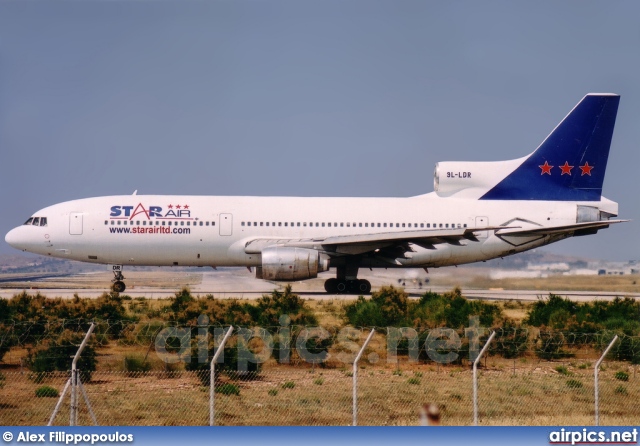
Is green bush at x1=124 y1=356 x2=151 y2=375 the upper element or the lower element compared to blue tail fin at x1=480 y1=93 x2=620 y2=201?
lower

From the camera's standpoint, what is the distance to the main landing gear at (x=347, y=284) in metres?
32.7

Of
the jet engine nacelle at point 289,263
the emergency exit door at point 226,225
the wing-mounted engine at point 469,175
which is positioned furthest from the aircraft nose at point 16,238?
the wing-mounted engine at point 469,175

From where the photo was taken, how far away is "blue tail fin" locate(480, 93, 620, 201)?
34500mm

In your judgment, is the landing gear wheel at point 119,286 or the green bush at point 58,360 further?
the landing gear wheel at point 119,286

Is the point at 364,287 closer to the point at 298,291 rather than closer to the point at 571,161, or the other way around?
the point at 298,291

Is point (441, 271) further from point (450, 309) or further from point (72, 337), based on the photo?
point (72, 337)

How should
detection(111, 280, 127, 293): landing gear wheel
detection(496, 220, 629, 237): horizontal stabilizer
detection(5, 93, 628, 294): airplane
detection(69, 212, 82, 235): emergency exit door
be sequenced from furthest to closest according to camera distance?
detection(111, 280, 127, 293): landing gear wheel, detection(496, 220, 629, 237): horizontal stabilizer, detection(69, 212, 82, 235): emergency exit door, detection(5, 93, 628, 294): airplane

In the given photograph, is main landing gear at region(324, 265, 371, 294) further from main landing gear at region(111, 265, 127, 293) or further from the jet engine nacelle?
main landing gear at region(111, 265, 127, 293)

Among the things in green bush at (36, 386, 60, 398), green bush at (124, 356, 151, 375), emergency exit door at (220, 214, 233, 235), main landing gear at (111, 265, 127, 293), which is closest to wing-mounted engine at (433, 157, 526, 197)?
emergency exit door at (220, 214, 233, 235)

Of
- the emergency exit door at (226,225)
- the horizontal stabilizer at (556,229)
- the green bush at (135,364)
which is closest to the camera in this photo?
the green bush at (135,364)

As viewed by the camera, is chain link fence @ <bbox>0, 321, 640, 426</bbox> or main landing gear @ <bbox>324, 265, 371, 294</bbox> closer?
chain link fence @ <bbox>0, 321, 640, 426</bbox>

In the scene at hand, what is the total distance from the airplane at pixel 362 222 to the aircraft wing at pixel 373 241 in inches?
1.8

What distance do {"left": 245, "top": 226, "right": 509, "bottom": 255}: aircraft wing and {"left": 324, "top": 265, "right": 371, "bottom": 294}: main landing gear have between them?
1.34 metres

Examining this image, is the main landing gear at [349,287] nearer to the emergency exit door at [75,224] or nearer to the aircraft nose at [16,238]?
the emergency exit door at [75,224]
